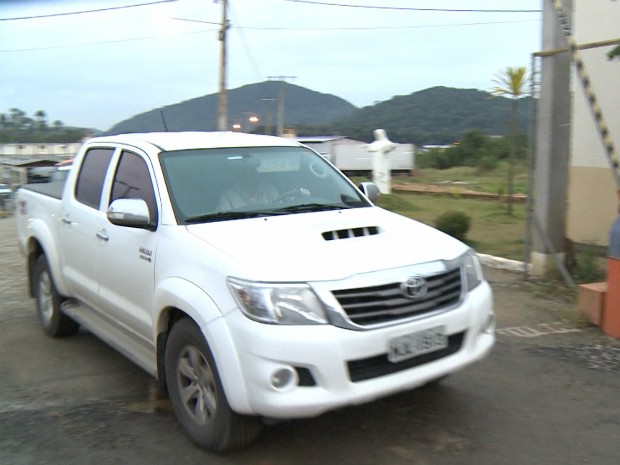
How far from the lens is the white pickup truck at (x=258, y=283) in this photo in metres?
3.23

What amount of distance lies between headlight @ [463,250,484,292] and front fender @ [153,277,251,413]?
1500mm

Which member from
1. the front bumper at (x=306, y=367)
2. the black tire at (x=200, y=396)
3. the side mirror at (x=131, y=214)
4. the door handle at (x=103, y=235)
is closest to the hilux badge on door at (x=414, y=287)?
the front bumper at (x=306, y=367)

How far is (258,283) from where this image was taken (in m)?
3.27

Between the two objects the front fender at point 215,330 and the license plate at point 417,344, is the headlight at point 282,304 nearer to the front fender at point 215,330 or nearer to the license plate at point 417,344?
the front fender at point 215,330

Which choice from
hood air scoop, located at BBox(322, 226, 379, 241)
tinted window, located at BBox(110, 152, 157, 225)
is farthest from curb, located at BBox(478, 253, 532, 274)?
tinted window, located at BBox(110, 152, 157, 225)


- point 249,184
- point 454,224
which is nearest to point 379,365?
point 249,184

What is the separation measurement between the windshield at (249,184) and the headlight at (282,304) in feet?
3.11

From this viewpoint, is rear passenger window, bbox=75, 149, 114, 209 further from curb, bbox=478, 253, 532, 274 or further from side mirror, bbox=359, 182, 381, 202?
curb, bbox=478, 253, 532, 274

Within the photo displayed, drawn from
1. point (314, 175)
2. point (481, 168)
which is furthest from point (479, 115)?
point (314, 175)

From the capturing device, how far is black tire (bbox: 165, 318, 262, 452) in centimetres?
344

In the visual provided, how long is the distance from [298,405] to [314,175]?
Answer: 2.16m

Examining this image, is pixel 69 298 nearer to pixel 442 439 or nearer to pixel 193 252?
pixel 193 252

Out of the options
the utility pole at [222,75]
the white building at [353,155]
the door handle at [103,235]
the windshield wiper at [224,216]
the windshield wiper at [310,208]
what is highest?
the utility pole at [222,75]

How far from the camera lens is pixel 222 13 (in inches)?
1182
